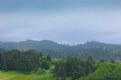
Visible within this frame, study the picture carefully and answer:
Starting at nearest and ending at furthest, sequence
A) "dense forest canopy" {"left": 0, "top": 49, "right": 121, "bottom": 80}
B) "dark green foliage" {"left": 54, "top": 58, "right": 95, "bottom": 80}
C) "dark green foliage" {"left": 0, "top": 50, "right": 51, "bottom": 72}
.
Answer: "dense forest canopy" {"left": 0, "top": 49, "right": 121, "bottom": 80}
"dark green foliage" {"left": 54, "top": 58, "right": 95, "bottom": 80}
"dark green foliage" {"left": 0, "top": 50, "right": 51, "bottom": 72}

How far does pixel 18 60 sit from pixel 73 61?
92.5 feet

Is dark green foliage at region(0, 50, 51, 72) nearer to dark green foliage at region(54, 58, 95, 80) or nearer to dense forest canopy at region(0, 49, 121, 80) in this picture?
dense forest canopy at region(0, 49, 121, 80)

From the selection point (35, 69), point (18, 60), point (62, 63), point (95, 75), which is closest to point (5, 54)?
point (18, 60)

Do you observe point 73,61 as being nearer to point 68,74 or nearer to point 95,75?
point 68,74

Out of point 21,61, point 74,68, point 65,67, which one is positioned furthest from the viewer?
point 21,61

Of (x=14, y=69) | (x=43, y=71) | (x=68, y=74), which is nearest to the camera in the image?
(x=68, y=74)

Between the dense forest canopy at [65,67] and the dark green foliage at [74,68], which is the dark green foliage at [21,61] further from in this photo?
the dark green foliage at [74,68]

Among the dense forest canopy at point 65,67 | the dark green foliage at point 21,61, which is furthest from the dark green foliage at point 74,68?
the dark green foliage at point 21,61

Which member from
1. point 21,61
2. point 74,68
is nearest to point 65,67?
point 74,68

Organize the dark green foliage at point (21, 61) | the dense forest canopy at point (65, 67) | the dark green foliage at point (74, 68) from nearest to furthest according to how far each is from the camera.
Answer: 1. the dense forest canopy at point (65, 67)
2. the dark green foliage at point (74, 68)
3. the dark green foliage at point (21, 61)

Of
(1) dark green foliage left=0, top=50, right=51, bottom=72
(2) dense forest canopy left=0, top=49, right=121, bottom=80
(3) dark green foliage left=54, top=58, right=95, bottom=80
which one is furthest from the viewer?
(1) dark green foliage left=0, top=50, right=51, bottom=72

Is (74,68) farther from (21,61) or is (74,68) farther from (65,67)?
(21,61)

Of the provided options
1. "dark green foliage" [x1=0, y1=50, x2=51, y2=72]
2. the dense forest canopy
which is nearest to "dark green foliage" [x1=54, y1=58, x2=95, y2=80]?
the dense forest canopy

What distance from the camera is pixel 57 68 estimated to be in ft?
322
